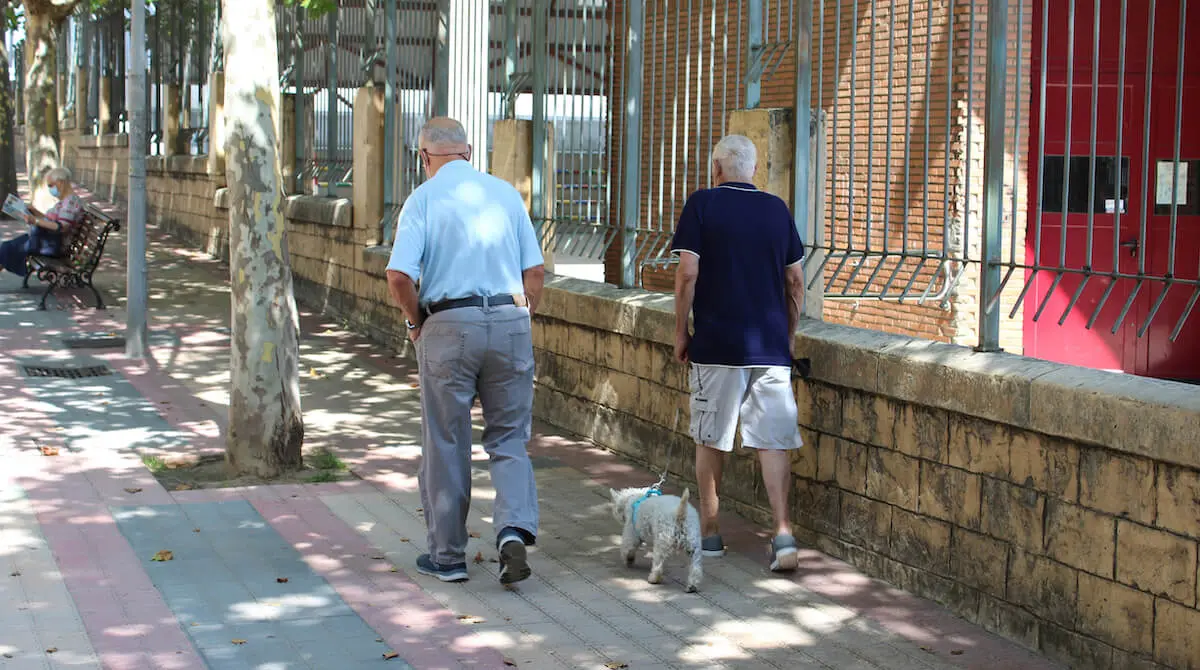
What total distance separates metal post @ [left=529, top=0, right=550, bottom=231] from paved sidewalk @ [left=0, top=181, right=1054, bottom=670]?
2.02 metres

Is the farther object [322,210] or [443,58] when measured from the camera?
[322,210]

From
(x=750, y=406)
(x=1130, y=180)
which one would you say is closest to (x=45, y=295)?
(x=1130, y=180)

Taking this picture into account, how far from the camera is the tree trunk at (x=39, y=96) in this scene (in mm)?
25125

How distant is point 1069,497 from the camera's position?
16.6 feet

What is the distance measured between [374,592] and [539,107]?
17.3 feet

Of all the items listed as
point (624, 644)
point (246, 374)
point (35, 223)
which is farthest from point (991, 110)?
point (35, 223)

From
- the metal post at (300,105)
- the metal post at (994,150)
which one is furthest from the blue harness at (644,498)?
the metal post at (300,105)

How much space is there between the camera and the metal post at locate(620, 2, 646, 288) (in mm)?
8820

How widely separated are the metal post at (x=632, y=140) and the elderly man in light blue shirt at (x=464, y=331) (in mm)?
2750

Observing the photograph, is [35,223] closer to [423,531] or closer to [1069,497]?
[423,531]

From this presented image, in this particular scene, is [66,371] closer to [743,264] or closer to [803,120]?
[803,120]

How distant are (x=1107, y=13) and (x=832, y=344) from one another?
638cm

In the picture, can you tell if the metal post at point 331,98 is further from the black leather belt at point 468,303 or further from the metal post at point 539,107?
the black leather belt at point 468,303

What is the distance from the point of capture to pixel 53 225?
15398mm
